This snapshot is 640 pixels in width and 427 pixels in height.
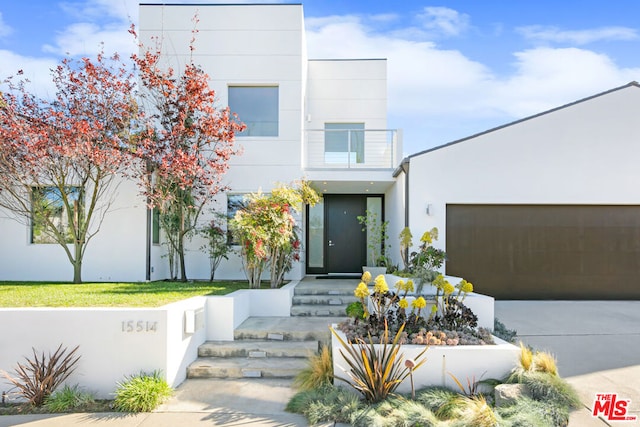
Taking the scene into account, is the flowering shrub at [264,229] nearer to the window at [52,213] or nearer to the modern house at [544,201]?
the modern house at [544,201]

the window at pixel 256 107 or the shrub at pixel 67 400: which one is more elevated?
the window at pixel 256 107

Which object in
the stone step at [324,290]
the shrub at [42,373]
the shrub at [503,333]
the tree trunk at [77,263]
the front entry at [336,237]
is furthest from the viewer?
the front entry at [336,237]

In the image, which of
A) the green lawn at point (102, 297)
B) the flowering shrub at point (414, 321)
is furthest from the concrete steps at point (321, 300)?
the flowering shrub at point (414, 321)

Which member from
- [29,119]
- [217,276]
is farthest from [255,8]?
[217,276]

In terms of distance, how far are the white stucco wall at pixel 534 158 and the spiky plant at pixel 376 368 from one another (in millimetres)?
5225

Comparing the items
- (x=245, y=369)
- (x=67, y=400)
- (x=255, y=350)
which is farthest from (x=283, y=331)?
(x=67, y=400)

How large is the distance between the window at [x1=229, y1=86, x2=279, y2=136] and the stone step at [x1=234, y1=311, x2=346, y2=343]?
5776 millimetres

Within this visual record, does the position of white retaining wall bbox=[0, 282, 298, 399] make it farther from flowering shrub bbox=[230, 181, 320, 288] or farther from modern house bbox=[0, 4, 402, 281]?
modern house bbox=[0, 4, 402, 281]

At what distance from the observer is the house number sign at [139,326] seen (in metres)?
5.55

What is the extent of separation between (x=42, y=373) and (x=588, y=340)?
8109 millimetres

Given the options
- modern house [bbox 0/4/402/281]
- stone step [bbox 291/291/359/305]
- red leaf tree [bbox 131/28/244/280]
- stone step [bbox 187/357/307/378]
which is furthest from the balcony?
stone step [bbox 187/357/307/378]

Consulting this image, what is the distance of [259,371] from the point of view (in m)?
6.10

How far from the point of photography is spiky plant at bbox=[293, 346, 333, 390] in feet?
17.8

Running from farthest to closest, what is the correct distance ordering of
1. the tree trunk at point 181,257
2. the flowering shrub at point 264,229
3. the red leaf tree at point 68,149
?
the tree trunk at point 181,257
the red leaf tree at point 68,149
the flowering shrub at point 264,229
